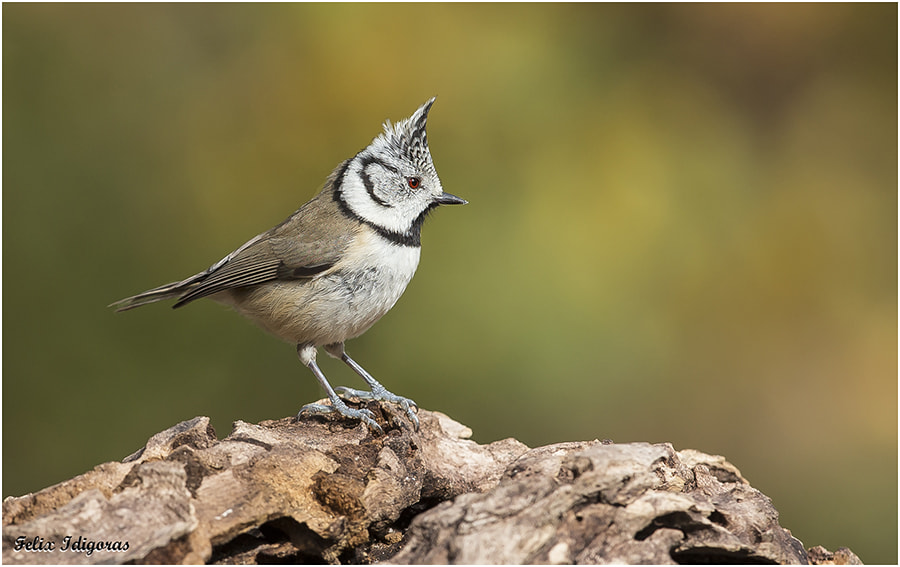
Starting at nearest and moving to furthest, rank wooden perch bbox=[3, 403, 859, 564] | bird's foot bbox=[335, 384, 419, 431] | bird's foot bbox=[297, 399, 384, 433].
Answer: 1. wooden perch bbox=[3, 403, 859, 564]
2. bird's foot bbox=[297, 399, 384, 433]
3. bird's foot bbox=[335, 384, 419, 431]

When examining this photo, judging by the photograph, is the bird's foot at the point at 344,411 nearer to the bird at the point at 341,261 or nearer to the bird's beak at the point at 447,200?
the bird at the point at 341,261

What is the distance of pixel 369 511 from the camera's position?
2.69 meters

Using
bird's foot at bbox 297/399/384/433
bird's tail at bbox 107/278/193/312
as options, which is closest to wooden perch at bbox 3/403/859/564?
bird's foot at bbox 297/399/384/433

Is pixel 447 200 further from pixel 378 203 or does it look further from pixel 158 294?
pixel 158 294

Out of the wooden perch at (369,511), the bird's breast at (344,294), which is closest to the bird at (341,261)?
the bird's breast at (344,294)

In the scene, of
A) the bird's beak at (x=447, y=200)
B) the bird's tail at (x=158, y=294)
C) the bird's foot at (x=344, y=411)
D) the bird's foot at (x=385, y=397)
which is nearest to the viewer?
the bird's foot at (x=344, y=411)

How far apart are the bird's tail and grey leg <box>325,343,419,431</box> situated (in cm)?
80

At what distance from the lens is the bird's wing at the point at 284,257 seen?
3938mm

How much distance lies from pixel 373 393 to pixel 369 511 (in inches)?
54.7

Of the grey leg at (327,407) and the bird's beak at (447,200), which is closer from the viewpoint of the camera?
the grey leg at (327,407)

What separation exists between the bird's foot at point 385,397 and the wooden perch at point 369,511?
43 cm

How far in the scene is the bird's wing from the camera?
3.94 metres

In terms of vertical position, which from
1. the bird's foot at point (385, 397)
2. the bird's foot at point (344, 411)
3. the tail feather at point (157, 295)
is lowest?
the bird's foot at point (385, 397)

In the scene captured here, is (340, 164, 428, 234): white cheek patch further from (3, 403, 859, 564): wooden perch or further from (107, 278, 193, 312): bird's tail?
(3, 403, 859, 564): wooden perch
